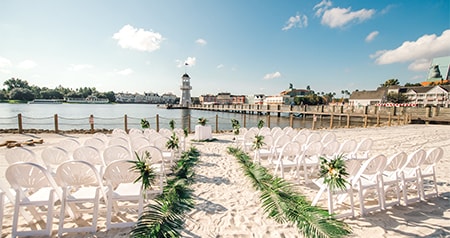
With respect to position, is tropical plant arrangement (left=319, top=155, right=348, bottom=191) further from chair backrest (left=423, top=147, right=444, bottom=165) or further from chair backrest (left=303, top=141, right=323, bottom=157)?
chair backrest (left=423, top=147, right=444, bottom=165)

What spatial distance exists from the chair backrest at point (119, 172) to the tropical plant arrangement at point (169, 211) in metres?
0.56

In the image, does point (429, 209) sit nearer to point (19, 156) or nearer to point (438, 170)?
point (438, 170)

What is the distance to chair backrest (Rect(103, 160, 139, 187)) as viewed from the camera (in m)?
2.43

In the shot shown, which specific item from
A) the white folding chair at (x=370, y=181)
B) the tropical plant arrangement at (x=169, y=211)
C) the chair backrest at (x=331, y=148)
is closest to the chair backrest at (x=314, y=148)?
the chair backrest at (x=331, y=148)

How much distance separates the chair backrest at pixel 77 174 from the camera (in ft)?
7.39

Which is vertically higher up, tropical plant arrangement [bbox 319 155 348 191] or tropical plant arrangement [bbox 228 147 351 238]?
tropical plant arrangement [bbox 319 155 348 191]

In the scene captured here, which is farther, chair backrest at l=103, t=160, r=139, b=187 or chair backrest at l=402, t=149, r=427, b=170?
chair backrest at l=402, t=149, r=427, b=170

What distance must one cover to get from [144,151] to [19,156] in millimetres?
1734

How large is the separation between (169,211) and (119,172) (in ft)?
2.98

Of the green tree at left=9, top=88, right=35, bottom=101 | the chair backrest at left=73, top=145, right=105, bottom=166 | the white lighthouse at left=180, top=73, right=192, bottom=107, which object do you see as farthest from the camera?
the green tree at left=9, top=88, right=35, bottom=101

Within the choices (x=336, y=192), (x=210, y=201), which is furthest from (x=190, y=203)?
(x=336, y=192)

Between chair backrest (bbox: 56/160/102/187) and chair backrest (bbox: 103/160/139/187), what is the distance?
0.13 meters

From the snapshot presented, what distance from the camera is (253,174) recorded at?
443 centimetres

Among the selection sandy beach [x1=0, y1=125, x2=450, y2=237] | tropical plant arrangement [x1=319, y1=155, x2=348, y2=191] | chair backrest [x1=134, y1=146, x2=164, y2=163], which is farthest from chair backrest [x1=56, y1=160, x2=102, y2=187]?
tropical plant arrangement [x1=319, y1=155, x2=348, y2=191]
